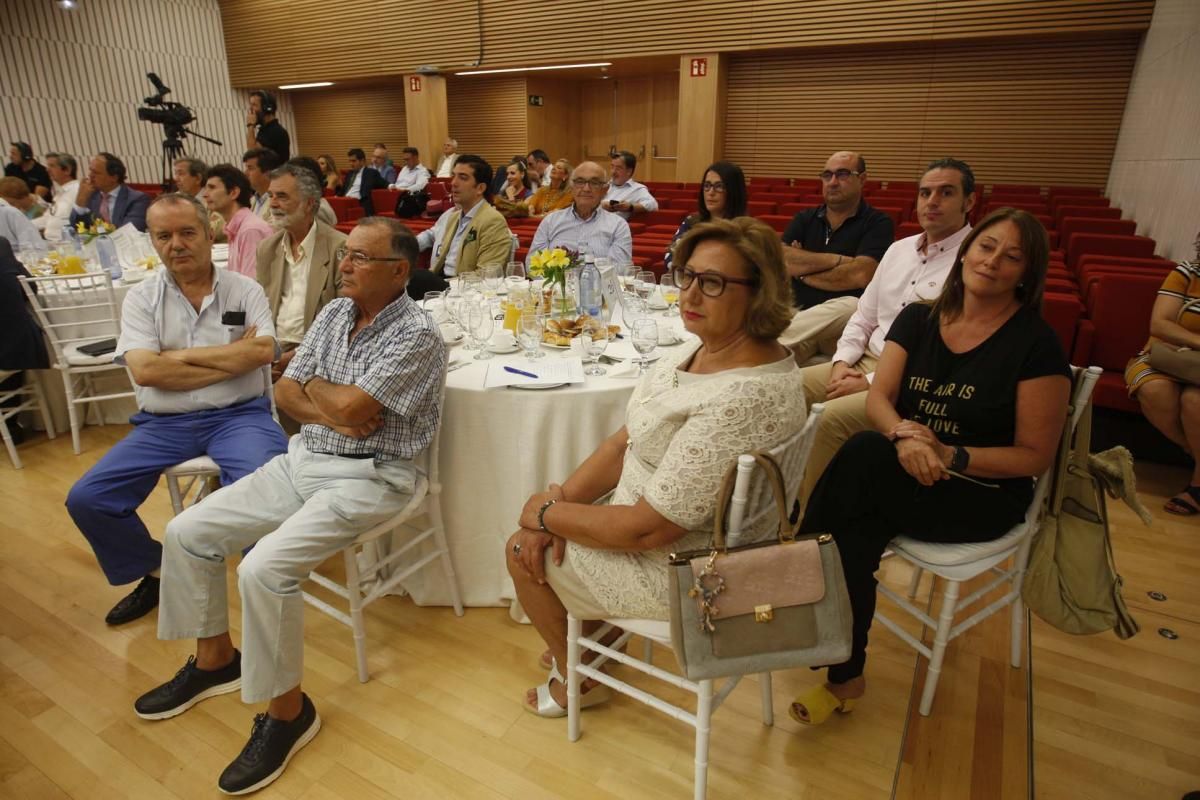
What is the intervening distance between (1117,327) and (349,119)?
15.8m

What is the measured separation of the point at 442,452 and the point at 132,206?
18.0 ft

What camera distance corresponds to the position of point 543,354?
8.40 feet

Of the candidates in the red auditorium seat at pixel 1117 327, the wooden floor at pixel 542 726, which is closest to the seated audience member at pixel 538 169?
the red auditorium seat at pixel 1117 327

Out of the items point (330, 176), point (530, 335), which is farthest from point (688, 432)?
point (330, 176)

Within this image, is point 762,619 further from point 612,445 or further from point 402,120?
point 402,120

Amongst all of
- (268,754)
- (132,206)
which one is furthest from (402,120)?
(268,754)

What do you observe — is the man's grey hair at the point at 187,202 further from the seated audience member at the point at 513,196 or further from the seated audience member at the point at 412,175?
the seated audience member at the point at 412,175

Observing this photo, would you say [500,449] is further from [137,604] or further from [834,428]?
[137,604]

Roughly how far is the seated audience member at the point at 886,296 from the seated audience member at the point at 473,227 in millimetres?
2217

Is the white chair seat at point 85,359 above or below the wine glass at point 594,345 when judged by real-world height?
below

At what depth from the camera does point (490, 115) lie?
13.7 metres

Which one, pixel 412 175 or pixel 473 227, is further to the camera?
pixel 412 175

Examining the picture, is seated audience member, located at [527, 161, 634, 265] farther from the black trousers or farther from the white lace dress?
the white lace dress

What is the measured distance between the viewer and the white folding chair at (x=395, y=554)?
2129mm
